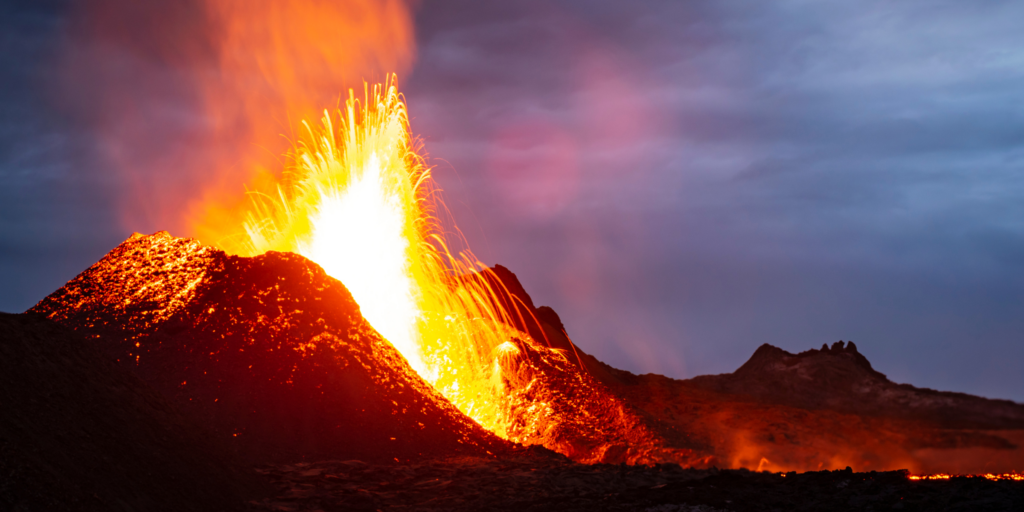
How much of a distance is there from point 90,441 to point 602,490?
33.5 ft

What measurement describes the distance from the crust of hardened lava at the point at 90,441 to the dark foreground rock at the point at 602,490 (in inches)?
57.0

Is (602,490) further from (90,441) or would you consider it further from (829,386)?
(829,386)

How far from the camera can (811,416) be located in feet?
113

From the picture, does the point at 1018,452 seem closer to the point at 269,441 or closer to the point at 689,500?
the point at 689,500

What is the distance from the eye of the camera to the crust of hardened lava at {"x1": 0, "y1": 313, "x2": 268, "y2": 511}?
10.8 m

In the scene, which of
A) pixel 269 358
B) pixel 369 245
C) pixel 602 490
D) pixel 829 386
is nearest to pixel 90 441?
pixel 269 358

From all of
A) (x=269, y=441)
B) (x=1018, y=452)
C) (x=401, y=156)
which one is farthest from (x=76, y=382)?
(x=1018, y=452)

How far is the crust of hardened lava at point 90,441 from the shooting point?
1083 cm

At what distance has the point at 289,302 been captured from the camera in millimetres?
21562

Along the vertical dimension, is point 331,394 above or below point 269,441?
above

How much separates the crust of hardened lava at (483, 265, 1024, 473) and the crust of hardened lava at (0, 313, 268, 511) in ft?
45.4

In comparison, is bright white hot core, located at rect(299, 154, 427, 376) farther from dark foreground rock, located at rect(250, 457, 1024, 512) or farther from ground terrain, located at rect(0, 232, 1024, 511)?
dark foreground rock, located at rect(250, 457, 1024, 512)

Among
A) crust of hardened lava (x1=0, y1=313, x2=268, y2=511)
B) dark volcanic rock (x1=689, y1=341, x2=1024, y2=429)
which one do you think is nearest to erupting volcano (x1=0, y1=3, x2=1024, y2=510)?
crust of hardened lava (x1=0, y1=313, x2=268, y2=511)

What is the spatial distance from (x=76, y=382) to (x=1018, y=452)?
91.1ft
